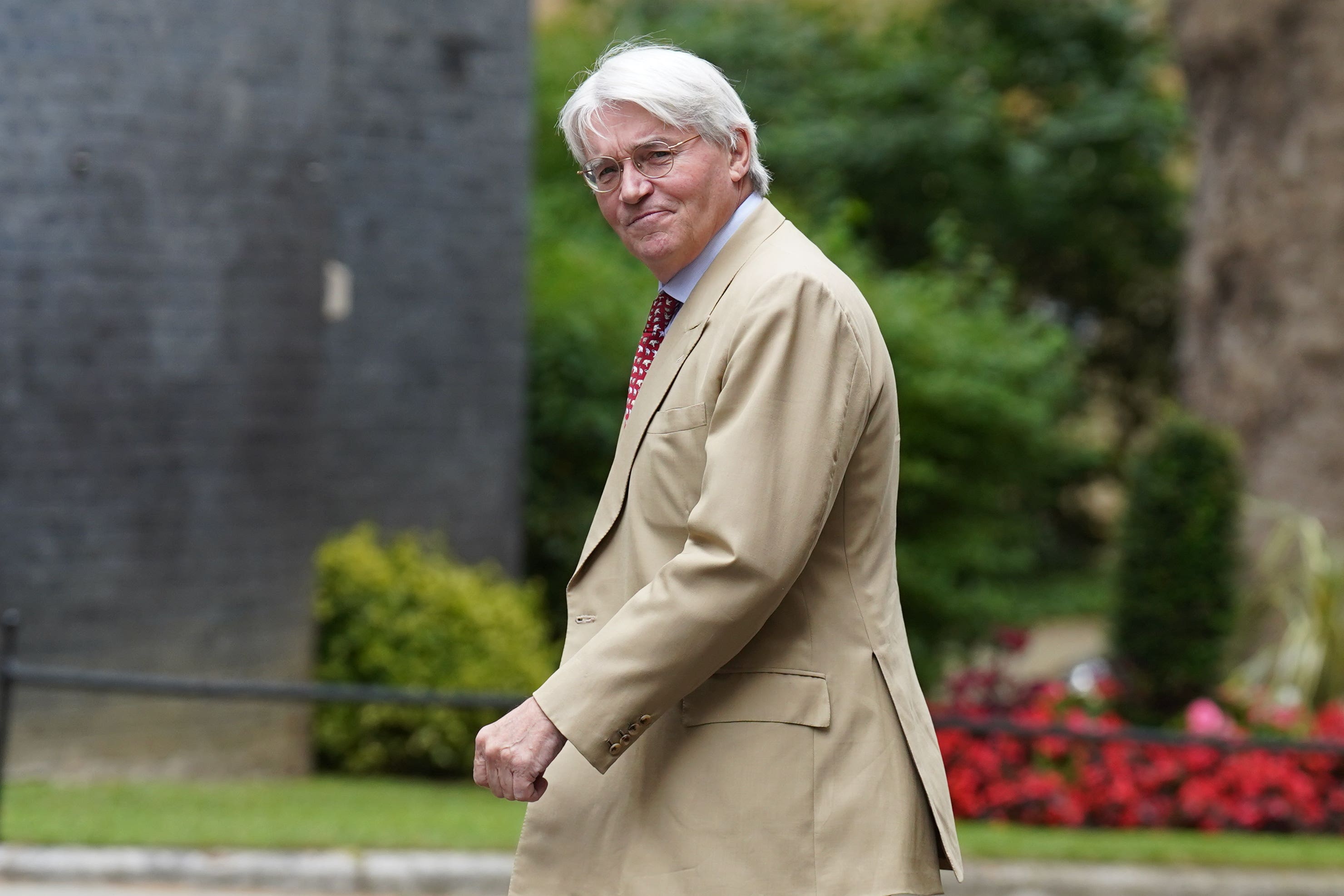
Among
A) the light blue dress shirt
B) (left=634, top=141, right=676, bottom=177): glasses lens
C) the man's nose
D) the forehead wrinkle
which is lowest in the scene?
the light blue dress shirt

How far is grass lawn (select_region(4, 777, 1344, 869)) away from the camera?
19.3 ft

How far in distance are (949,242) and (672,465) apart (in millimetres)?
8697

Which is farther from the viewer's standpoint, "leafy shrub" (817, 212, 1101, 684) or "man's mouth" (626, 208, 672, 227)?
"leafy shrub" (817, 212, 1101, 684)

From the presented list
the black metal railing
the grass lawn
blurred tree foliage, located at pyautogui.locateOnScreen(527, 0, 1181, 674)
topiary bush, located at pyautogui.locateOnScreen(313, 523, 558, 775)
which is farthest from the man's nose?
blurred tree foliage, located at pyautogui.locateOnScreen(527, 0, 1181, 674)

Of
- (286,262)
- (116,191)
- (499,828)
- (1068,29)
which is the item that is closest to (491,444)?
(286,262)

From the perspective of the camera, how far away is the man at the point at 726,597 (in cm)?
218

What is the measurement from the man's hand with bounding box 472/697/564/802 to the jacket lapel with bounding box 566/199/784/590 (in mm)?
262

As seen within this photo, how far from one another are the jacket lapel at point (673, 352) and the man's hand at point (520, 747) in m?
0.26

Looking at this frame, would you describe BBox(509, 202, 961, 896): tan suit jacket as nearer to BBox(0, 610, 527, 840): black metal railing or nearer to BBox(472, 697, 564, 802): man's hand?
BBox(472, 697, 564, 802): man's hand

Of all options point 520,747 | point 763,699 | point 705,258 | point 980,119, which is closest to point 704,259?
point 705,258

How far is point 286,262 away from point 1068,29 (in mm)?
11206

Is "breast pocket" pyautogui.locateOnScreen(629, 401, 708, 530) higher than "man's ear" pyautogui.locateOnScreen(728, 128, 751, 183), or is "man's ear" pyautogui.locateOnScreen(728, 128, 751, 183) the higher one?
"man's ear" pyautogui.locateOnScreen(728, 128, 751, 183)

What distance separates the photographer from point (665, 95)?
2.34m

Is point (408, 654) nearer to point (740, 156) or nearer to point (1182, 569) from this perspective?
point (1182, 569)
